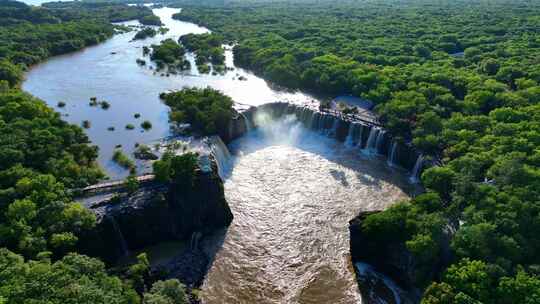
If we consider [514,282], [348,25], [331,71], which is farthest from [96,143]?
[348,25]

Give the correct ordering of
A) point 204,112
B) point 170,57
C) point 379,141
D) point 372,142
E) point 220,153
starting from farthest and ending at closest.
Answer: point 170,57 → point 204,112 → point 372,142 → point 379,141 → point 220,153

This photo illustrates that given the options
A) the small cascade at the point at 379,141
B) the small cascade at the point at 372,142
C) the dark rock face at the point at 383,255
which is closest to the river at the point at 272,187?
the small cascade at the point at 372,142

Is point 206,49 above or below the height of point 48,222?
above

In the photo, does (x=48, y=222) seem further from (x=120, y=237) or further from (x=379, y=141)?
(x=379, y=141)

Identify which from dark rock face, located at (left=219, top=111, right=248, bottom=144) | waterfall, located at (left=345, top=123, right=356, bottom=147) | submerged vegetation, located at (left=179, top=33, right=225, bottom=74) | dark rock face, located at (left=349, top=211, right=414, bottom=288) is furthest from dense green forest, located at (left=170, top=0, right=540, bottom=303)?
dark rock face, located at (left=219, top=111, right=248, bottom=144)

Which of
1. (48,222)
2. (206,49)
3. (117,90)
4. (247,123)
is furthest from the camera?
(206,49)

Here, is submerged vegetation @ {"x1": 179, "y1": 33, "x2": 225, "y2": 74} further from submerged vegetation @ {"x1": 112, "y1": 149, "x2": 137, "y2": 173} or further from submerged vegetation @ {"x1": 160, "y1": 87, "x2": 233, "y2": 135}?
submerged vegetation @ {"x1": 112, "y1": 149, "x2": 137, "y2": 173}

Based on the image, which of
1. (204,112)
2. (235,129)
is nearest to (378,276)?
(235,129)
